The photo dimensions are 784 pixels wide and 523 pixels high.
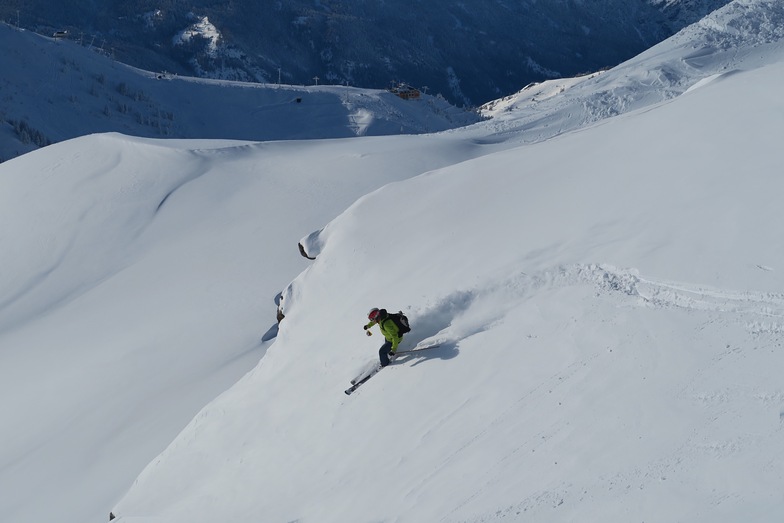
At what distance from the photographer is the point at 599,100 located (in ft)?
132

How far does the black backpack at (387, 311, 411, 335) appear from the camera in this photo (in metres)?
10.4

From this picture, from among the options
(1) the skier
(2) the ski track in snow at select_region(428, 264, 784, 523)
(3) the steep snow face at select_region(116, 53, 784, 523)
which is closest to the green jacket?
(1) the skier

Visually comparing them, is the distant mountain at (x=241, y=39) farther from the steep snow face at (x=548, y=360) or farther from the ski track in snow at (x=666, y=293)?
the ski track in snow at (x=666, y=293)

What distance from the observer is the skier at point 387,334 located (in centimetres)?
1034

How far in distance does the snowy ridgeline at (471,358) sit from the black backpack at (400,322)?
37 centimetres

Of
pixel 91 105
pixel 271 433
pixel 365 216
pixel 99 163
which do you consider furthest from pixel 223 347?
pixel 91 105

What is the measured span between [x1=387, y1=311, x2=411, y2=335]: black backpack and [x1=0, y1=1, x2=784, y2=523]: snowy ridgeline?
0.37m

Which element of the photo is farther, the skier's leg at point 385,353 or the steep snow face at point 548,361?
the skier's leg at point 385,353

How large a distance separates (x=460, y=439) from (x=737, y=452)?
9.44ft

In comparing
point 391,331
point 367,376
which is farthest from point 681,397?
point 367,376

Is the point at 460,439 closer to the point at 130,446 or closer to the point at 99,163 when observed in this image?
the point at 130,446

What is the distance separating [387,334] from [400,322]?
0.25 m

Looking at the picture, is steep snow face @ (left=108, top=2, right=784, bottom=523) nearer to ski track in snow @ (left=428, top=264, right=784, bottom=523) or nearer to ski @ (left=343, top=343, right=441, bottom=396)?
ski track in snow @ (left=428, top=264, right=784, bottom=523)

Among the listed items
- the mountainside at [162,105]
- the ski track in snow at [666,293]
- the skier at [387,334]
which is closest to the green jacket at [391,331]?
the skier at [387,334]
